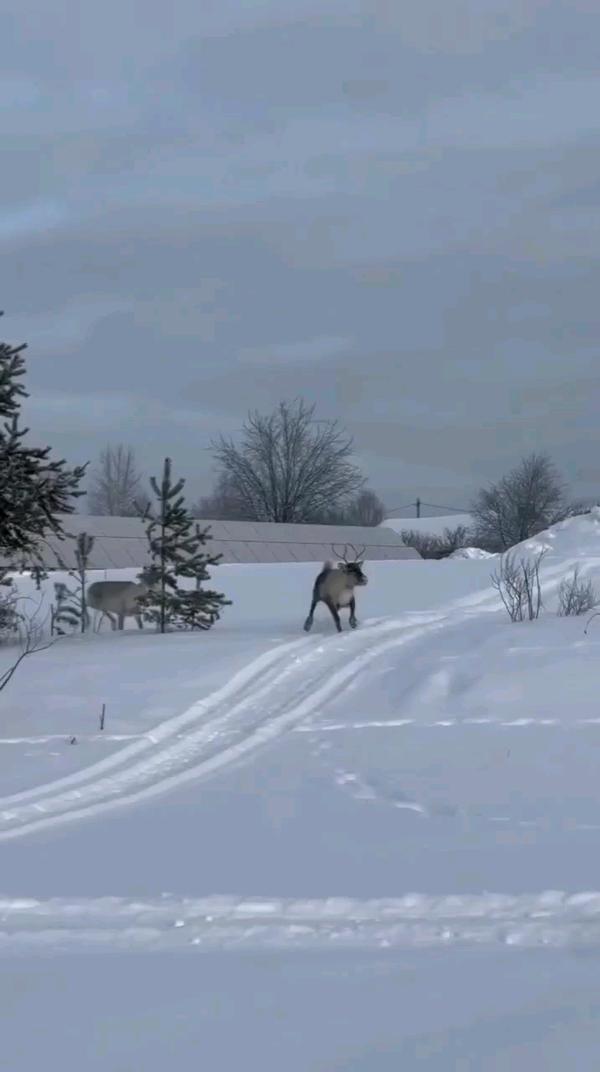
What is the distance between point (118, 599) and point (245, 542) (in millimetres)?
26750

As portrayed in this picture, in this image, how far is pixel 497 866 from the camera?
277 inches

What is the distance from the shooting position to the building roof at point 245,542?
4456cm

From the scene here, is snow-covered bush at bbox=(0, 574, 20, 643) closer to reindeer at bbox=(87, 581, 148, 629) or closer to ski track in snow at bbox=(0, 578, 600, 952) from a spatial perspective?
reindeer at bbox=(87, 581, 148, 629)

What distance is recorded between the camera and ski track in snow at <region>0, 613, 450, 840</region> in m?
9.09

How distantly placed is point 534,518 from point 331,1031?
2969 inches

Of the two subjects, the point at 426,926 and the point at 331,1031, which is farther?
the point at 426,926

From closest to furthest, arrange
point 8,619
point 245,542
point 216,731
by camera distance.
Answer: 1. point 216,731
2. point 8,619
3. point 245,542

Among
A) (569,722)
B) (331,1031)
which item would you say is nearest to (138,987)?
(331,1031)

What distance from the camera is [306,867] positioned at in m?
7.11

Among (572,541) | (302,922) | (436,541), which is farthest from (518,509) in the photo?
(302,922)

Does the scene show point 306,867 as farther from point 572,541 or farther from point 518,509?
point 518,509

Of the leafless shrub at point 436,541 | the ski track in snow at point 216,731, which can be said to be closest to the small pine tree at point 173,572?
the ski track in snow at point 216,731

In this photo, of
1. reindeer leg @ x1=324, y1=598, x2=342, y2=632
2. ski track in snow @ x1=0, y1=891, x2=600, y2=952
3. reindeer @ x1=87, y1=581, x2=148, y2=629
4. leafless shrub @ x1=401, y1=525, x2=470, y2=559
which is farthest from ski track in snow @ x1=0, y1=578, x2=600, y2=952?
leafless shrub @ x1=401, y1=525, x2=470, y2=559

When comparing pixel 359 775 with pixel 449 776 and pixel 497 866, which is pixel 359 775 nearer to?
pixel 449 776
